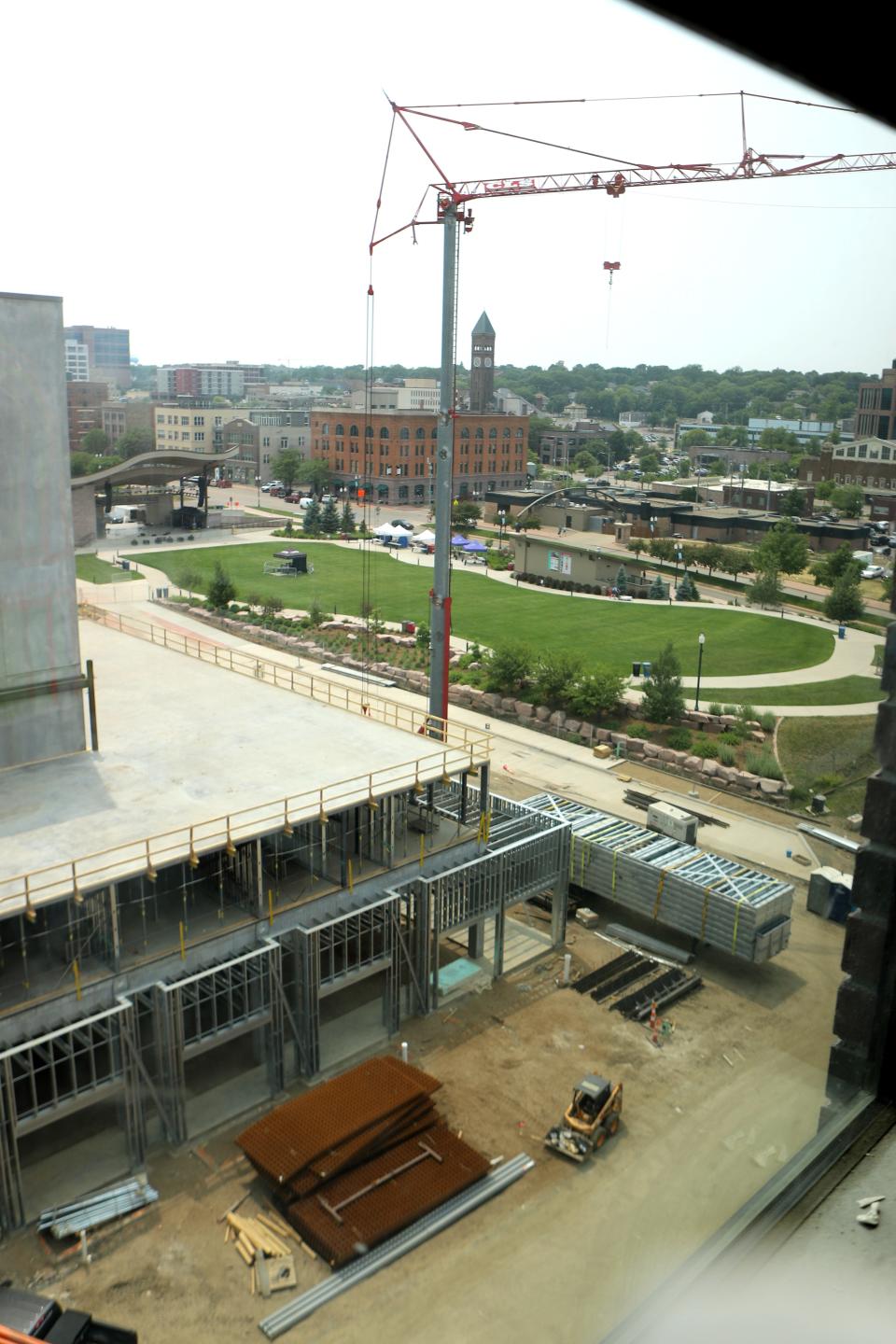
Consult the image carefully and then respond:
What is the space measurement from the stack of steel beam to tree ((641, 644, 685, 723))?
7.12m

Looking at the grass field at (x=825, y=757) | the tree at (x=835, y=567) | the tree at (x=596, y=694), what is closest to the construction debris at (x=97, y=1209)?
the grass field at (x=825, y=757)

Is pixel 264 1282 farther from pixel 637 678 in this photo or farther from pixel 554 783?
pixel 637 678

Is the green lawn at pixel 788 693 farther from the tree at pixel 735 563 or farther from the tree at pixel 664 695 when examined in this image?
the tree at pixel 735 563

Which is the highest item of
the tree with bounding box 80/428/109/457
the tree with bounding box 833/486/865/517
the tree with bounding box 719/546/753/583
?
the tree with bounding box 80/428/109/457

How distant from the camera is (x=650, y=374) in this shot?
27.5 meters

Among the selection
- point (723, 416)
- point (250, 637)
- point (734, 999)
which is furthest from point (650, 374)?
point (734, 999)

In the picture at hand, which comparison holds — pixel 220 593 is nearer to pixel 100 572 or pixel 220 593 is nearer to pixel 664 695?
pixel 100 572

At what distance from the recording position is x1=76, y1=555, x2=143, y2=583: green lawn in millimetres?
18875

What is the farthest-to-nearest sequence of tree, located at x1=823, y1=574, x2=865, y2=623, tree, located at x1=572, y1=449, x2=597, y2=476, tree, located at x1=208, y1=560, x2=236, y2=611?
tree, located at x1=572, y1=449, x2=597, y2=476
tree, located at x1=208, y1=560, x2=236, y2=611
tree, located at x1=823, y1=574, x2=865, y2=623

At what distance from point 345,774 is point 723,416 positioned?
41.5 ft

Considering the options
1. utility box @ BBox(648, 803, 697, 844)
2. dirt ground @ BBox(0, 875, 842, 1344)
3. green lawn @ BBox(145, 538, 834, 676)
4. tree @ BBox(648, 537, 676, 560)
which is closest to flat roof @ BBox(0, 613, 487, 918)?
dirt ground @ BBox(0, 875, 842, 1344)

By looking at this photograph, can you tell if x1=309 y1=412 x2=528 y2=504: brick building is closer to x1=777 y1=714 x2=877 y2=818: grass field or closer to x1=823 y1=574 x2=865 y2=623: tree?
x1=823 y1=574 x2=865 y2=623: tree

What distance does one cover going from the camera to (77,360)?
17.7 metres

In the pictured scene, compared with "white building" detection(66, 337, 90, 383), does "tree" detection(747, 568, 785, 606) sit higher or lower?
lower
